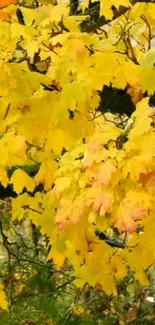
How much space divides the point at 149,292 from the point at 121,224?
3.30 meters

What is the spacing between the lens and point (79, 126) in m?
2.85

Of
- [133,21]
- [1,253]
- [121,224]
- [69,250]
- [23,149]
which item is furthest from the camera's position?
[1,253]

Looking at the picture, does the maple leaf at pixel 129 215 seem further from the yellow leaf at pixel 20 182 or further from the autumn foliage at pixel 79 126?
the yellow leaf at pixel 20 182

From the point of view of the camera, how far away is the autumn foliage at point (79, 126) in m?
2.28

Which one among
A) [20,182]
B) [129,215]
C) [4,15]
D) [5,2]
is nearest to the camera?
[129,215]

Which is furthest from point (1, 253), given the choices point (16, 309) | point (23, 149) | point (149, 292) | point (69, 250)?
point (23, 149)

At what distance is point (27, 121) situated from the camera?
2.77 m

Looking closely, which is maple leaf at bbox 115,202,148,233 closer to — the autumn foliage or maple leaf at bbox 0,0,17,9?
the autumn foliage

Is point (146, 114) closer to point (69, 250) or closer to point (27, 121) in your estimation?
point (27, 121)

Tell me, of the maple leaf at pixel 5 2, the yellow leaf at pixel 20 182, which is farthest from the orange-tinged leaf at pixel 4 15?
the yellow leaf at pixel 20 182

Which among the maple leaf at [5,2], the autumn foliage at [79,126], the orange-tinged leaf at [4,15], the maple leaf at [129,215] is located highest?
the orange-tinged leaf at [4,15]

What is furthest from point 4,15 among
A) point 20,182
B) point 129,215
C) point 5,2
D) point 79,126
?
point 129,215

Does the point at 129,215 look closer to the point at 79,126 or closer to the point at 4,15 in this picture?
the point at 79,126

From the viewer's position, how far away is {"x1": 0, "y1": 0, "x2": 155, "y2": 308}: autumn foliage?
7.49ft
